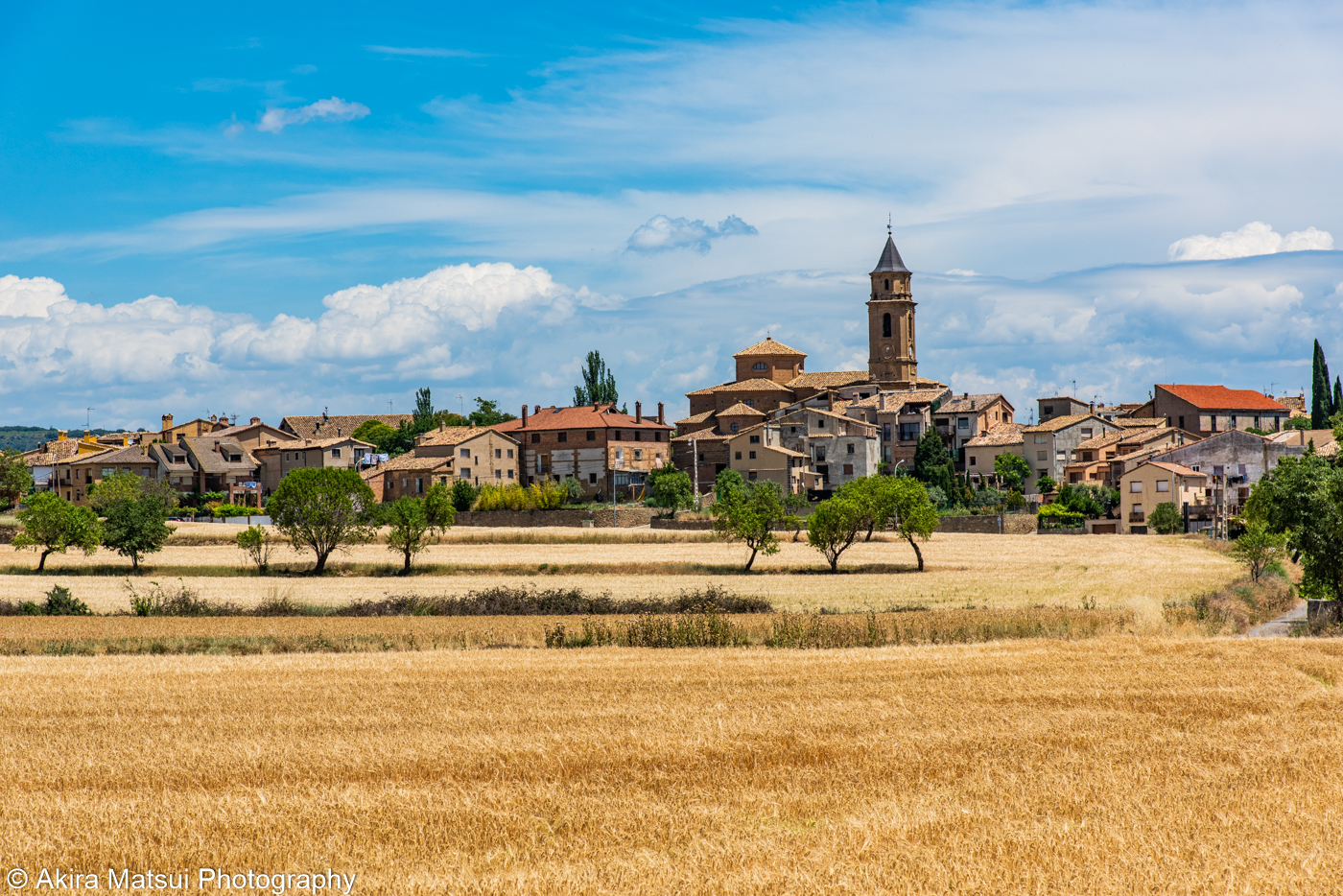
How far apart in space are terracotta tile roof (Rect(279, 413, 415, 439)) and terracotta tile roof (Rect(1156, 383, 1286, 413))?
89.9 metres

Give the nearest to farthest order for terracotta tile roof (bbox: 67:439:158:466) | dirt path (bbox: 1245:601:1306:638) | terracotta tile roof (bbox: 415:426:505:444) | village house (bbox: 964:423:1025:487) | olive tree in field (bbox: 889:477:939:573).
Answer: dirt path (bbox: 1245:601:1306:638), olive tree in field (bbox: 889:477:939:573), terracotta tile roof (bbox: 415:426:505:444), village house (bbox: 964:423:1025:487), terracotta tile roof (bbox: 67:439:158:466)

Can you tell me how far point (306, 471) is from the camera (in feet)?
222

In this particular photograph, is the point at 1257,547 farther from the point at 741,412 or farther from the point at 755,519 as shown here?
the point at 741,412

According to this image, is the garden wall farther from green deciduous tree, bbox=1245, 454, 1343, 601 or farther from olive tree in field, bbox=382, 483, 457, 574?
green deciduous tree, bbox=1245, 454, 1343, 601

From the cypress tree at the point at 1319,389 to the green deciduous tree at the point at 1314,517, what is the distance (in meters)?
97.3

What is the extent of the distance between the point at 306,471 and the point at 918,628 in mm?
46588

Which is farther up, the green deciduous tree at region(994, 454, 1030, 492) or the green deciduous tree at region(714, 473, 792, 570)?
the green deciduous tree at region(994, 454, 1030, 492)

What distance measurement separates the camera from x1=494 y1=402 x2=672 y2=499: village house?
4338 inches

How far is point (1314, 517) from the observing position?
33.1 meters

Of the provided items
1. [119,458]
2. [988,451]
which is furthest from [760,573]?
[119,458]

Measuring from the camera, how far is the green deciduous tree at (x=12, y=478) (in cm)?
11319

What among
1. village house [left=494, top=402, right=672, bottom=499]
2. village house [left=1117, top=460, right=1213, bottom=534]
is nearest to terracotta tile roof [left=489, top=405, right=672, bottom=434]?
village house [left=494, top=402, right=672, bottom=499]

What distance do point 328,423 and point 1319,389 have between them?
363 feet

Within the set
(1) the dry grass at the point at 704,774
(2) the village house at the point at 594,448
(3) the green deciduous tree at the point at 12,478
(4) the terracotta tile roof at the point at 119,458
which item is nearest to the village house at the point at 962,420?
(2) the village house at the point at 594,448
